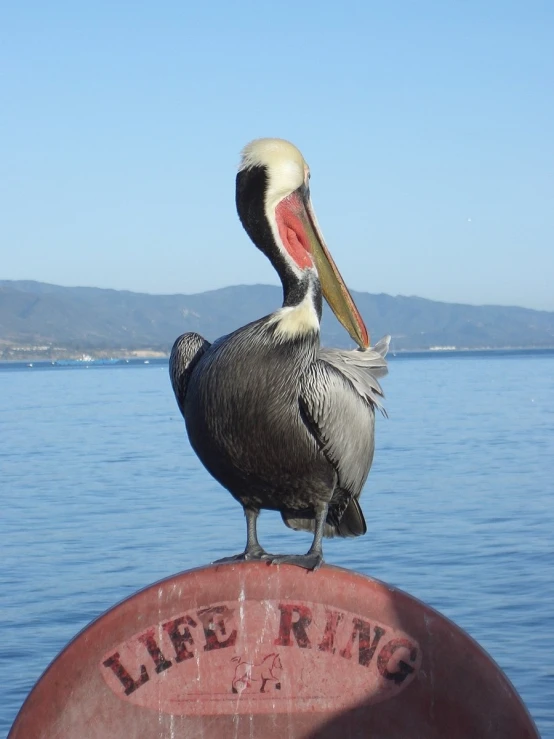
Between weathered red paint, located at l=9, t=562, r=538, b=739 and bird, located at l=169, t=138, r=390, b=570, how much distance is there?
388 mm

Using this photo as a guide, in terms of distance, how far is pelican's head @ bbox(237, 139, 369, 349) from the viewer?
14.0 ft

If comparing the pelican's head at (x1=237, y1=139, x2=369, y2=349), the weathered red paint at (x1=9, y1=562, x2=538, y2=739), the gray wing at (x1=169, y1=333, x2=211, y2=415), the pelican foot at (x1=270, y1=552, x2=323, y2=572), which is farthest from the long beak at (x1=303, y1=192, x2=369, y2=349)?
the weathered red paint at (x1=9, y1=562, x2=538, y2=739)

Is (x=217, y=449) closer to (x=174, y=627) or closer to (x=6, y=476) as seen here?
(x=174, y=627)

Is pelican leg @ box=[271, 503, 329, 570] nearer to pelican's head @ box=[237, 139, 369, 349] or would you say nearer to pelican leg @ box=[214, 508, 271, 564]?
pelican leg @ box=[214, 508, 271, 564]

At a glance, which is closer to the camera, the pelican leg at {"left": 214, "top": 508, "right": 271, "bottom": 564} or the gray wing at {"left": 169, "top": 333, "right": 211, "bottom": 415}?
the pelican leg at {"left": 214, "top": 508, "right": 271, "bottom": 564}

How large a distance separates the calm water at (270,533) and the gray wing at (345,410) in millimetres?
3094

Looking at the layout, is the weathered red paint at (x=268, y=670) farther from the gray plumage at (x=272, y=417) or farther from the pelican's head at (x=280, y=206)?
the pelican's head at (x=280, y=206)

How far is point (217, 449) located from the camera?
415 centimetres

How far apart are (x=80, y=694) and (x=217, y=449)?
0.97 metres

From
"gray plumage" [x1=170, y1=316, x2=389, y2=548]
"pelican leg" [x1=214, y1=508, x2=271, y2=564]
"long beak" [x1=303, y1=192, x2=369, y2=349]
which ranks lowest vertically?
"pelican leg" [x1=214, y1=508, x2=271, y2=564]

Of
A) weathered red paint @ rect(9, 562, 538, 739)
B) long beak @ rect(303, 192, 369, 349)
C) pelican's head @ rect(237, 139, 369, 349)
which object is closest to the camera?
weathered red paint @ rect(9, 562, 538, 739)

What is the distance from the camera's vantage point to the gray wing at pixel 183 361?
4.44 metres

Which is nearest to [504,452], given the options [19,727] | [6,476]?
[6,476]

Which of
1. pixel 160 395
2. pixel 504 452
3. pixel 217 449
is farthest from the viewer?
pixel 160 395
